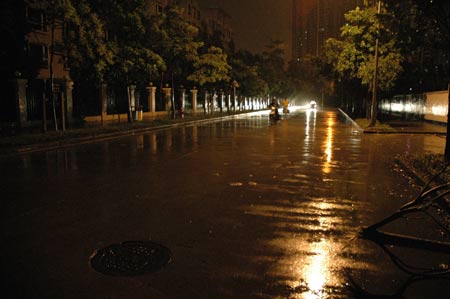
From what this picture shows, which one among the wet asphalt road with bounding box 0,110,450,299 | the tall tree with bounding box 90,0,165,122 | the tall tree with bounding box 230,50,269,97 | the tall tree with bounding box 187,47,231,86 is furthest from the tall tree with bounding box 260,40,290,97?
the wet asphalt road with bounding box 0,110,450,299

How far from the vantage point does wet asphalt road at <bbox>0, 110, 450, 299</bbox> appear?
4555 mm

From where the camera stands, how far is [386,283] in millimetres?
4617

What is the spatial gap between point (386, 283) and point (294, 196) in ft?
13.7

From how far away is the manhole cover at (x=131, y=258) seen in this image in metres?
4.91

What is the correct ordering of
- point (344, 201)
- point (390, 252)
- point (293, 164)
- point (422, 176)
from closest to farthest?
point (390, 252), point (344, 201), point (422, 176), point (293, 164)

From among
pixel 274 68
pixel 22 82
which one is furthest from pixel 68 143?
pixel 274 68

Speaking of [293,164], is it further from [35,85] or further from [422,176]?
[35,85]

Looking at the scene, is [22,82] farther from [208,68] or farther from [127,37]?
[208,68]

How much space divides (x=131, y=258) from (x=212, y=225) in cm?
171

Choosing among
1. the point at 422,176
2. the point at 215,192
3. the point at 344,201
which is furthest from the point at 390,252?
the point at 422,176

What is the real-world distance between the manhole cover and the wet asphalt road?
0.12 m

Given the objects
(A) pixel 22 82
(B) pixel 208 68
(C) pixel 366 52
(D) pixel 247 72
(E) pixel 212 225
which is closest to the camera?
(E) pixel 212 225

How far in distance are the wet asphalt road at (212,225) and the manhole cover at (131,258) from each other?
0.40ft

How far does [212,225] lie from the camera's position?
6.67 meters
